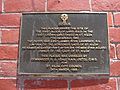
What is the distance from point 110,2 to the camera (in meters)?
2.44

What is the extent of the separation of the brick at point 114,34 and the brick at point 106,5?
156 millimetres

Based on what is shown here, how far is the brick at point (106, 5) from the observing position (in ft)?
7.96

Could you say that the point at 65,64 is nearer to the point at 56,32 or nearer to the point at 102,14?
the point at 56,32

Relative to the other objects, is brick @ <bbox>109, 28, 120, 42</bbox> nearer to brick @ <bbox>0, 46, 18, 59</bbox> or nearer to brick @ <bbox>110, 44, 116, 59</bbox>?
brick @ <bbox>110, 44, 116, 59</bbox>

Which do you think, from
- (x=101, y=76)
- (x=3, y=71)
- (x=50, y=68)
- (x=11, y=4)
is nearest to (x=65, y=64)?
(x=50, y=68)

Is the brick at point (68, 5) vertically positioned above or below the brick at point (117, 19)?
above

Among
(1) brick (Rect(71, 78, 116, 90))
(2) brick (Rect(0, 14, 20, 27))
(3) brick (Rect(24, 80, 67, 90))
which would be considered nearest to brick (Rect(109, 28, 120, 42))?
(1) brick (Rect(71, 78, 116, 90))

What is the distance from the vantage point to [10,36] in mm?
2398

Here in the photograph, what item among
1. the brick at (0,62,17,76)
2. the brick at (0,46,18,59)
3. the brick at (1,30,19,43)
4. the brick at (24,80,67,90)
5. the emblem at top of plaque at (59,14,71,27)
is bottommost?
the brick at (24,80,67,90)

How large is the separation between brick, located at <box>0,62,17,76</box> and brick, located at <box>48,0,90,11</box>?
49 centimetres

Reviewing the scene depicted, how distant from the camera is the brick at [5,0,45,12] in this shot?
245cm

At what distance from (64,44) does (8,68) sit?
1.39ft

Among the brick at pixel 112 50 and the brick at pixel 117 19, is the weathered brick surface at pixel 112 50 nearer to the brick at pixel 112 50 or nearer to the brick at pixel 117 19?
the brick at pixel 112 50

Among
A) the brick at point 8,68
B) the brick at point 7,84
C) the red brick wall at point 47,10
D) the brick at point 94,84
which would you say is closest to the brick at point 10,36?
the red brick wall at point 47,10
